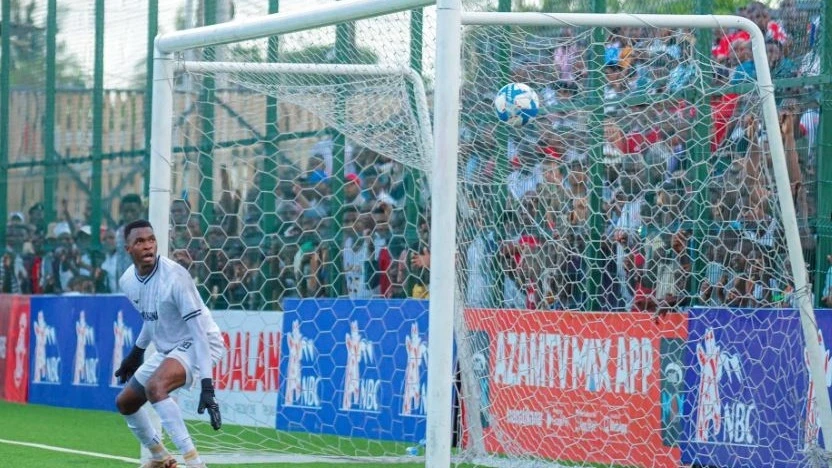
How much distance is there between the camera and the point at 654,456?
10008mm

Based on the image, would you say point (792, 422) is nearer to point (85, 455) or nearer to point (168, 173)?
point (168, 173)

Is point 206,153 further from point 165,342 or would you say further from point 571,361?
point 165,342

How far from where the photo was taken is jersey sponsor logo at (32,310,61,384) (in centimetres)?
1762

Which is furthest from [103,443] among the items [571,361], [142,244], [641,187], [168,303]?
[641,187]

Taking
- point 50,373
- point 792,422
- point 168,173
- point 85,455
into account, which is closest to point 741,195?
point 792,422

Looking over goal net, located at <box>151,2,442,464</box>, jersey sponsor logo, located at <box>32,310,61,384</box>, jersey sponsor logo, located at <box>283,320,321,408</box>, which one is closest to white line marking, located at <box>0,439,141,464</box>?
goal net, located at <box>151,2,442,464</box>

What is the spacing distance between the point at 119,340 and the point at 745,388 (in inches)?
351

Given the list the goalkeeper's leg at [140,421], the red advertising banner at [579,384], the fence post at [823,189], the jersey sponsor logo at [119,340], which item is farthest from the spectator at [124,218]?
the fence post at [823,189]

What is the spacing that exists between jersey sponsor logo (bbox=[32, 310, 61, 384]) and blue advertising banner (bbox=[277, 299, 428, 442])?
188 inches

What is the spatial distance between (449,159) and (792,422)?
328 centimetres

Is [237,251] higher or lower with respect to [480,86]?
lower

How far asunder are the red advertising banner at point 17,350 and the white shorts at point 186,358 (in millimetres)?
9377

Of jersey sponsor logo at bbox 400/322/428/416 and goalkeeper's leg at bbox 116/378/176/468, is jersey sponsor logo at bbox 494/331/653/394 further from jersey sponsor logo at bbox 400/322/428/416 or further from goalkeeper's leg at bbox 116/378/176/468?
goalkeeper's leg at bbox 116/378/176/468

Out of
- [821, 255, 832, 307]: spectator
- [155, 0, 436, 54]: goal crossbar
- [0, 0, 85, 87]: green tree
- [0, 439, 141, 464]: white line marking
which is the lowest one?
[0, 439, 141, 464]: white line marking
